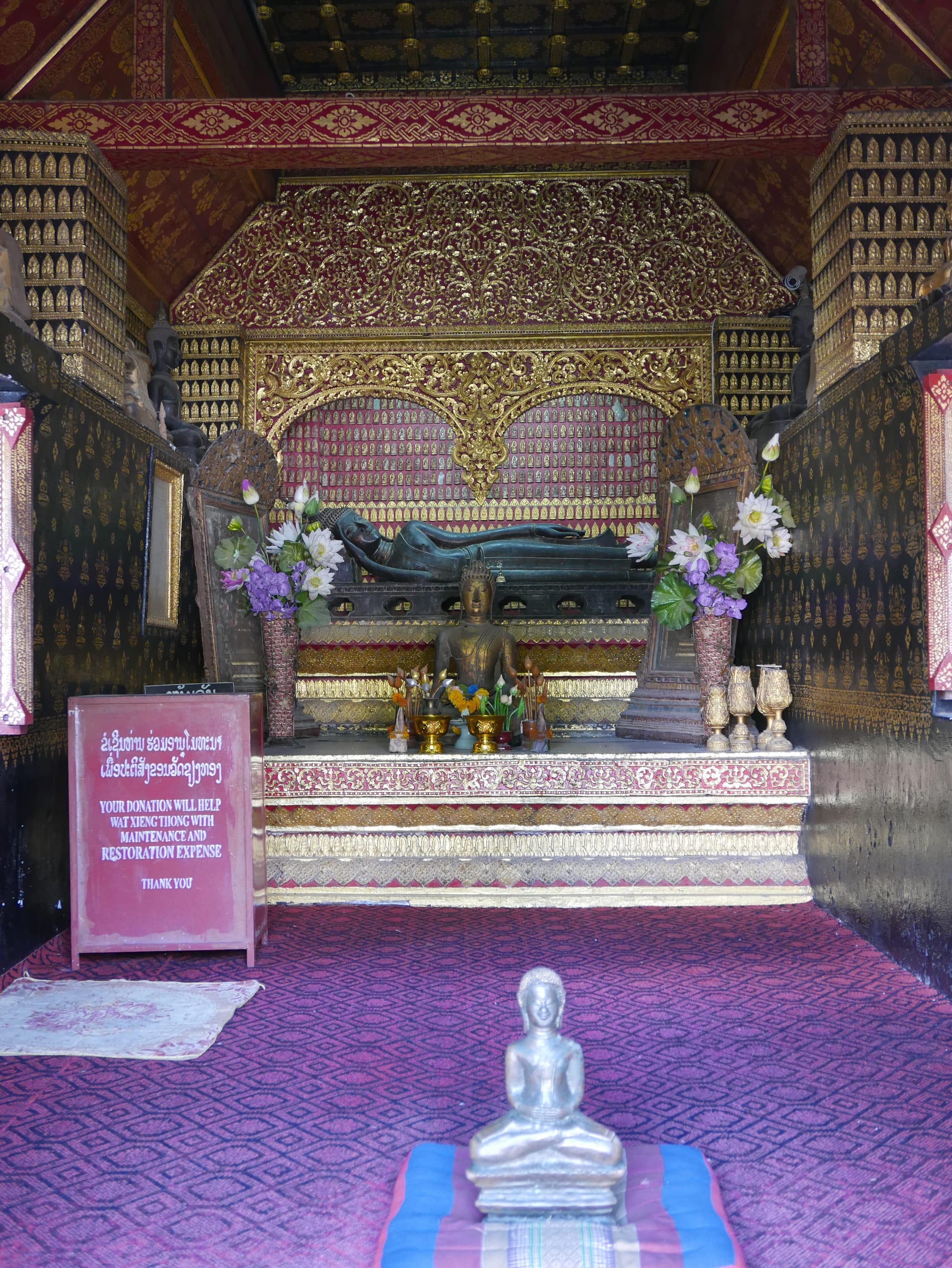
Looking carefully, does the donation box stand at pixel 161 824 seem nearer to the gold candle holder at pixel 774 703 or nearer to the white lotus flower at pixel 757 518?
the gold candle holder at pixel 774 703

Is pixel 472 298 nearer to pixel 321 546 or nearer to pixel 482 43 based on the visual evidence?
pixel 482 43

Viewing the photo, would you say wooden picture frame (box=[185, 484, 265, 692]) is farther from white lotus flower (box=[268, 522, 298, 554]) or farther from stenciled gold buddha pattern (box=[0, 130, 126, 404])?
stenciled gold buddha pattern (box=[0, 130, 126, 404])

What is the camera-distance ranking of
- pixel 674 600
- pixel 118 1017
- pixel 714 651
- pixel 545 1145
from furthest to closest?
pixel 674 600
pixel 714 651
pixel 118 1017
pixel 545 1145

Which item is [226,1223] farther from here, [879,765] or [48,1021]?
[879,765]

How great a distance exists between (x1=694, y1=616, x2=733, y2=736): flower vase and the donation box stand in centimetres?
233

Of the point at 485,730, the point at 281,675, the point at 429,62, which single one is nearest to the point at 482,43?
the point at 429,62

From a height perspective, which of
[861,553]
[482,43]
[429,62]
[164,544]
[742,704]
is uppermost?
[429,62]

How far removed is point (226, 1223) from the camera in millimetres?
1881

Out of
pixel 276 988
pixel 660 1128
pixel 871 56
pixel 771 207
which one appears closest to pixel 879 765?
pixel 660 1128

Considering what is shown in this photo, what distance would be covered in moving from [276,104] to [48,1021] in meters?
4.13

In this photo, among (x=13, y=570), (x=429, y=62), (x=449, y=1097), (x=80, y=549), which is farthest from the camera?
(x=429, y=62)

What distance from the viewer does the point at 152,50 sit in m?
5.25

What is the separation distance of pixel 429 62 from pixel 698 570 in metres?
5.33

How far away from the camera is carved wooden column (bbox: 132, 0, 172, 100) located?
5.18m
